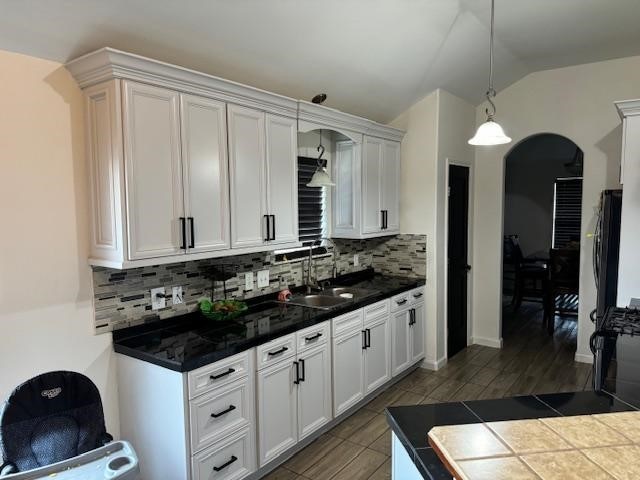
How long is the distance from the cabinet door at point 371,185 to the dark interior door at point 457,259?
891 mm

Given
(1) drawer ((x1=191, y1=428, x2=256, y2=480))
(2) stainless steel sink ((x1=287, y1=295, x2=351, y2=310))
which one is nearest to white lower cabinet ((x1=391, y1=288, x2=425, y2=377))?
(2) stainless steel sink ((x1=287, y1=295, x2=351, y2=310))

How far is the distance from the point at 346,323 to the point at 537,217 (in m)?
6.01

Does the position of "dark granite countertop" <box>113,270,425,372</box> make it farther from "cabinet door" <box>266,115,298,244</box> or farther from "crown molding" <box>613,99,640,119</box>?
"crown molding" <box>613,99,640,119</box>

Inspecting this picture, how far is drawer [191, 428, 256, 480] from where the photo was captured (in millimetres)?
2299

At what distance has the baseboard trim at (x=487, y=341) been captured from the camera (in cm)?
515

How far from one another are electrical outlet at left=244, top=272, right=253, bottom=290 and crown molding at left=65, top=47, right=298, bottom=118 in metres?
1.21

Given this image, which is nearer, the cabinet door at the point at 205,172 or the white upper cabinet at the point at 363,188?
the cabinet door at the point at 205,172

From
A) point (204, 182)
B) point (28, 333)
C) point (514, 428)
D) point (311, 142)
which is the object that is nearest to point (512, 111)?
point (311, 142)

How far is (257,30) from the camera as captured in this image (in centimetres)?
261

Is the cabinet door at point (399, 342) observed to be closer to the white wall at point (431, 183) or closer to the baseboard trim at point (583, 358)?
the white wall at point (431, 183)

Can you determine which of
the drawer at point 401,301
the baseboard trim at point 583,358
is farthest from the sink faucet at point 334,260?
the baseboard trim at point 583,358

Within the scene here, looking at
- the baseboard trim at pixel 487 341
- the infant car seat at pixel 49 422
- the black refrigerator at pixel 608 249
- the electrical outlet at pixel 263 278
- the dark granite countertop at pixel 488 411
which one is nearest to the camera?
the dark granite countertop at pixel 488 411

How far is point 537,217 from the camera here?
26.3ft

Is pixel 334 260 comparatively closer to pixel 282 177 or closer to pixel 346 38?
pixel 282 177
